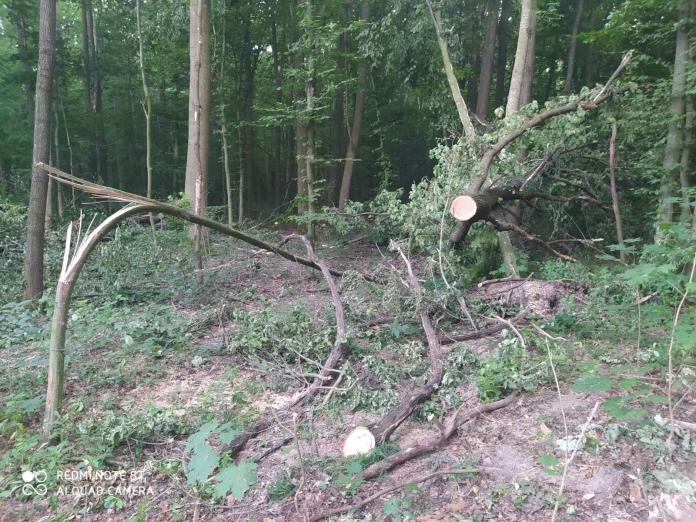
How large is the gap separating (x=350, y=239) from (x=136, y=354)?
671 centimetres

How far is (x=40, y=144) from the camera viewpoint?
281 inches

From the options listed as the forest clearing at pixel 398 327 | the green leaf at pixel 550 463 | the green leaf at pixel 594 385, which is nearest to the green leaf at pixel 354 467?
the forest clearing at pixel 398 327

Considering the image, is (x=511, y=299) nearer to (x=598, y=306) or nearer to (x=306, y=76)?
(x=598, y=306)

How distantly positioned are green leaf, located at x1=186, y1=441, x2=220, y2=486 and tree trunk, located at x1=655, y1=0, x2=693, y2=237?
7.65m

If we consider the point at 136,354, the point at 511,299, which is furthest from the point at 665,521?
the point at 136,354

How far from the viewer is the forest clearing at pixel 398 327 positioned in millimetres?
3119

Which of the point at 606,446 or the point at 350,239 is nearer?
the point at 606,446

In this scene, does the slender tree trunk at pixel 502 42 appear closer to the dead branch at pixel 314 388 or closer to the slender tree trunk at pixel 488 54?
the slender tree trunk at pixel 488 54

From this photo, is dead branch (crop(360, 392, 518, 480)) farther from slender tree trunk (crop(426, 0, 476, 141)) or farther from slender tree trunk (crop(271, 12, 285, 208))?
slender tree trunk (crop(271, 12, 285, 208))

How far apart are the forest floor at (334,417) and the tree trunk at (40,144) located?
95 cm

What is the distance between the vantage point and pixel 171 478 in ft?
11.1

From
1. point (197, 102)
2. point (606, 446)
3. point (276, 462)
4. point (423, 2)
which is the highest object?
point (423, 2)

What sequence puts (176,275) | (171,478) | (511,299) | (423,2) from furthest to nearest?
(423,2) → (176,275) → (511,299) → (171,478)

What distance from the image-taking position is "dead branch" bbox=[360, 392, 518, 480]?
3303 mm
